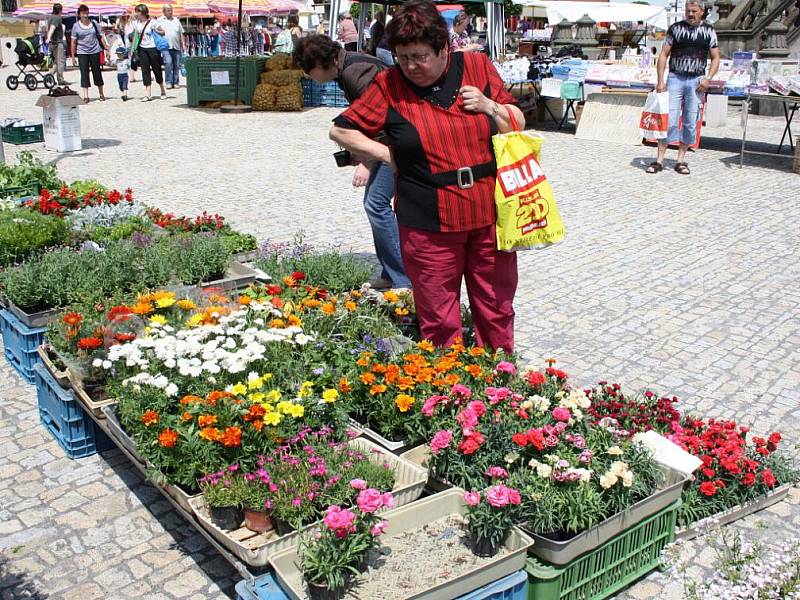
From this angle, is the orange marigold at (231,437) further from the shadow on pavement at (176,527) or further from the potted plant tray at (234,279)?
the potted plant tray at (234,279)

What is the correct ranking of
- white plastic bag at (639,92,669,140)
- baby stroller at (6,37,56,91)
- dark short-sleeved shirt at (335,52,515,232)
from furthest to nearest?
1. baby stroller at (6,37,56,91)
2. white plastic bag at (639,92,669,140)
3. dark short-sleeved shirt at (335,52,515,232)

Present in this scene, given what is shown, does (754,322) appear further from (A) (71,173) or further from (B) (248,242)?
(A) (71,173)

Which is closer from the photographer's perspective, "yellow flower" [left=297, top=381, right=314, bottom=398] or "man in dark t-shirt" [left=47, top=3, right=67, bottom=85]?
"yellow flower" [left=297, top=381, right=314, bottom=398]

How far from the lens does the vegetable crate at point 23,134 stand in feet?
43.3

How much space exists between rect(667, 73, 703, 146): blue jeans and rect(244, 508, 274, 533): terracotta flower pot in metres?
9.10

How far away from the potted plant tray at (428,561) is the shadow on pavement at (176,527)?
2.22ft

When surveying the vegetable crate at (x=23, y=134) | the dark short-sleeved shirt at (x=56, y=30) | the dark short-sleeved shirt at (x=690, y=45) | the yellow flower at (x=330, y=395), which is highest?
the dark short-sleeved shirt at (x=56, y=30)

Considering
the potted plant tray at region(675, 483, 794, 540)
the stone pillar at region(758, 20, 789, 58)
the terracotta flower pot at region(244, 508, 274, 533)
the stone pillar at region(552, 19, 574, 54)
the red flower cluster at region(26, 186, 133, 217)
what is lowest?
the potted plant tray at region(675, 483, 794, 540)

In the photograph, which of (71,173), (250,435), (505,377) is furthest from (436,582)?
(71,173)

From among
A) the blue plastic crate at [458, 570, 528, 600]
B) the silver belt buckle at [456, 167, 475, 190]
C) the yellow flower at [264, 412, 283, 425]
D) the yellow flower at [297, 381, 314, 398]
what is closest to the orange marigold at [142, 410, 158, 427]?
the yellow flower at [264, 412, 283, 425]

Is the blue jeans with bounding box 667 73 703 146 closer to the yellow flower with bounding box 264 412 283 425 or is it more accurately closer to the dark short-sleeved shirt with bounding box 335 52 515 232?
the dark short-sleeved shirt with bounding box 335 52 515 232

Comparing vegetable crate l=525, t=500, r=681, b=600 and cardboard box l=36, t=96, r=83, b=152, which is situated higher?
cardboard box l=36, t=96, r=83, b=152

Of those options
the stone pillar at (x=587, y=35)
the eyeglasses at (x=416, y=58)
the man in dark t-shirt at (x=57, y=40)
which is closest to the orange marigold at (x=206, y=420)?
the eyeglasses at (x=416, y=58)

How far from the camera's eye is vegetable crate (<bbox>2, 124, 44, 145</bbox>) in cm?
1320
